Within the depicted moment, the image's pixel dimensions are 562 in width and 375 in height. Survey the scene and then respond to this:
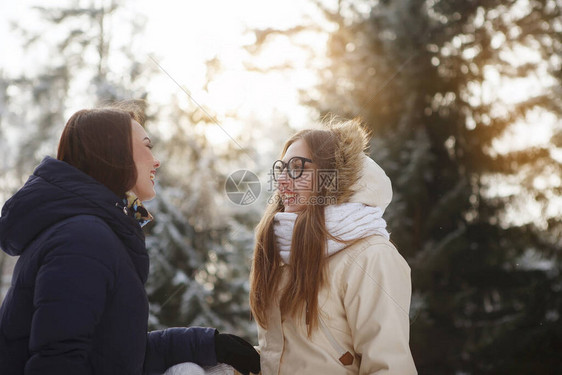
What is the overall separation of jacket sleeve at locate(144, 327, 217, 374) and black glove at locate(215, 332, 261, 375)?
3cm

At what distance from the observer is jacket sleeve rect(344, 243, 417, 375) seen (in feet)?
5.74

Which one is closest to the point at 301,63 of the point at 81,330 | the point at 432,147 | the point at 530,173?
the point at 432,147

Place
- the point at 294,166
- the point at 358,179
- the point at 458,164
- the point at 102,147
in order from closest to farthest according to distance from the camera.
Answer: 1. the point at 102,147
2. the point at 358,179
3. the point at 294,166
4. the point at 458,164

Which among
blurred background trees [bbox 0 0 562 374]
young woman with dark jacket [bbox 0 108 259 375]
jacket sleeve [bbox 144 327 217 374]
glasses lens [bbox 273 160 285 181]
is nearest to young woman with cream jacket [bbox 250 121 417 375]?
glasses lens [bbox 273 160 285 181]

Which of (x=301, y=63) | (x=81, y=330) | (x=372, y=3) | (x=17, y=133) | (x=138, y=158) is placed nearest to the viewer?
(x=81, y=330)

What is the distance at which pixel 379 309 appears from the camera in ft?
5.88

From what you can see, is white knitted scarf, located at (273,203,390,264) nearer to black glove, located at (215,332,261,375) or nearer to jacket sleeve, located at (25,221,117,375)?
black glove, located at (215,332,261,375)

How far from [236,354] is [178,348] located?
0.83 feet

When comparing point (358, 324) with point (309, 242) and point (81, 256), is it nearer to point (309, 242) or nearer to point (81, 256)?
point (309, 242)

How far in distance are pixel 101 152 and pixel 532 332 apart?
434cm

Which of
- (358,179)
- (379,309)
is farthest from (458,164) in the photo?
(379,309)

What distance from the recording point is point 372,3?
16.9 feet

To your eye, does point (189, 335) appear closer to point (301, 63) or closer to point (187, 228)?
point (187, 228)

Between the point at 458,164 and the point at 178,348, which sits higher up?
the point at 458,164
